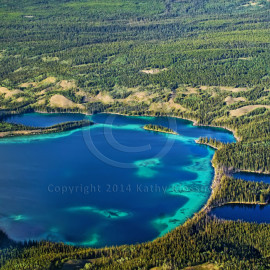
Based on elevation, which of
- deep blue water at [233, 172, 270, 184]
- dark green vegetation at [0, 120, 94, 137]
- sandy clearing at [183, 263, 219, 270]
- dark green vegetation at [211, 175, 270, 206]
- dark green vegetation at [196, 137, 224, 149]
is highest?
dark green vegetation at [0, 120, 94, 137]

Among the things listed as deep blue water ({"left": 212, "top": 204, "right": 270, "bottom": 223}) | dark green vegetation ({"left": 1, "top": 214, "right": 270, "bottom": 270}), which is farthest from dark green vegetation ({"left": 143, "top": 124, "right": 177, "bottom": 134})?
dark green vegetation ({"left": 1, "top": 214, "right": 270, "bottom": 270})

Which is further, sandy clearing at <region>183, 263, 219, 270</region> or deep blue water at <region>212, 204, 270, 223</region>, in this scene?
deep blue water at <region>212, 204, 270, 223</region>

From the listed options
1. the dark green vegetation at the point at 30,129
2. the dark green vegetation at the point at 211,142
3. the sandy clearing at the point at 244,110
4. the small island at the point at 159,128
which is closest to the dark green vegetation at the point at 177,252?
the dark green vegetation at the point at 211,142

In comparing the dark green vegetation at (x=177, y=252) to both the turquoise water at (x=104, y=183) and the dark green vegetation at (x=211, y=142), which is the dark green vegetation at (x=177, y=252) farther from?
the dark green vegetation at (x=211, y=142)

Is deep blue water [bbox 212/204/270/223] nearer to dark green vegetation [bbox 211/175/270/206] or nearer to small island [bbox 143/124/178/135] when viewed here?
dark green vegetation [bbox 211/175/270/206]

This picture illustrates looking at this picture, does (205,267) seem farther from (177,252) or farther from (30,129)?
(30,129)
